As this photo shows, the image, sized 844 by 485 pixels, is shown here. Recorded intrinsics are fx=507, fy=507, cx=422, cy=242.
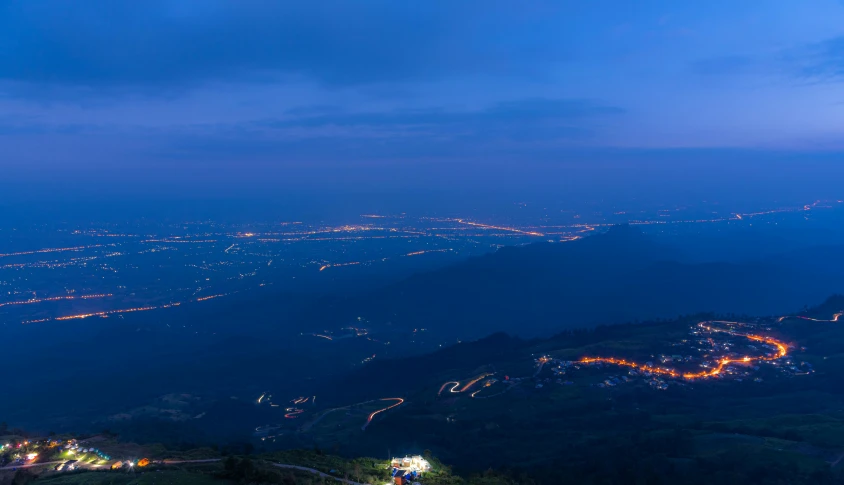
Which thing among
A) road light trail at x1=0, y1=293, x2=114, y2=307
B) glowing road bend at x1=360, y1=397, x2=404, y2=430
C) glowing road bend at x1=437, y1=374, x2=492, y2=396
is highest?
road light trail at x1=0, y1=293, x2=114, y2=307

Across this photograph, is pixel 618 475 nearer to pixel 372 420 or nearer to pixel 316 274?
pixel 372 420

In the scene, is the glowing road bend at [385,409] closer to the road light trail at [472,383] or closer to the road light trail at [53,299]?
the road light trail at [472,383]

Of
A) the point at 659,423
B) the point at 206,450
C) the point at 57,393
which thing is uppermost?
the point at 206,450

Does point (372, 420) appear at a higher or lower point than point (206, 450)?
lower

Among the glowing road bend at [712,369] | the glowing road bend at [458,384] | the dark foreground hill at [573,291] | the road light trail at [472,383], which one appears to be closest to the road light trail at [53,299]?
the dark foreground hill at [573,291]

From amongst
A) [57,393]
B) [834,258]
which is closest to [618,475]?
[57,393]

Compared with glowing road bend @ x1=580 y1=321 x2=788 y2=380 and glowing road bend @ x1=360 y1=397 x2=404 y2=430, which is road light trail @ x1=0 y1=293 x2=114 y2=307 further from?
glowing road bend @ x1=580 y1=321 x2=788 y2=380

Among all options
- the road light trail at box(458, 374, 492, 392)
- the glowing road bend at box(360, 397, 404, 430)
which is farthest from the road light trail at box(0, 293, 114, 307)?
the road light trail at box(458, 374, 492, 392)

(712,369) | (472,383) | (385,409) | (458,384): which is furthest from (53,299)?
(712,369)

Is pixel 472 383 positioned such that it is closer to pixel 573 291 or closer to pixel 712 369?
pixel 712 369
